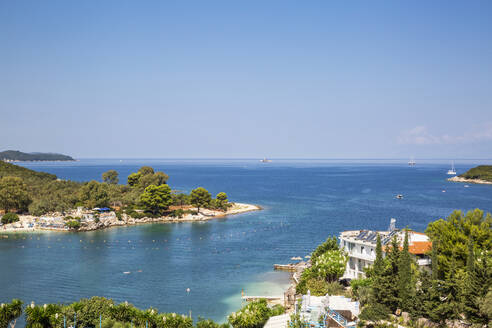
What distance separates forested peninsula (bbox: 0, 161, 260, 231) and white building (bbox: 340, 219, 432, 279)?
52.6m

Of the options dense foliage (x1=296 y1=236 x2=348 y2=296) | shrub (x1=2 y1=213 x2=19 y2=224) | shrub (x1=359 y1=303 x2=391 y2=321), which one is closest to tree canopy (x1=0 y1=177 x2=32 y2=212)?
shrub (x1=2 y1=213 x2=19 y2=224)

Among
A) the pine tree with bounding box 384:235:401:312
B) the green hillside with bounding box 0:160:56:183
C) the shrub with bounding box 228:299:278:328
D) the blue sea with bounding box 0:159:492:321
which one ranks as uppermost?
the green hillside with bounding box 0:160:56:183

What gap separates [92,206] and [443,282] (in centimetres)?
7671

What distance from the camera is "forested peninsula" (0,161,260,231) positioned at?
80188 millimetres

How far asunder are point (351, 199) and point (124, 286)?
9442 centimetres

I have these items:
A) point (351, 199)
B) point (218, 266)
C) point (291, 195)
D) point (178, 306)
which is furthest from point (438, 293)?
point (291, 195)

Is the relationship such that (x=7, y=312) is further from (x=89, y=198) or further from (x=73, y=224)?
(x=89, y=198)

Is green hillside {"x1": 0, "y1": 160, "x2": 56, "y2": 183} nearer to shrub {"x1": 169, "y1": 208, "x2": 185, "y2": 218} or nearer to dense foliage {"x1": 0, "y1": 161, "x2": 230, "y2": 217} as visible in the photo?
dense foliage {"x1": 0, "y1": 161, "x2": 230, "y2": 217}

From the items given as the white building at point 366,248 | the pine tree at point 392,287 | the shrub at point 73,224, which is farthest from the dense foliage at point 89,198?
the pine tree at point 392,287

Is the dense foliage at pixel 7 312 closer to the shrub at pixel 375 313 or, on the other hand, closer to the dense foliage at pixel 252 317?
the dense foliage at pixel 252 317

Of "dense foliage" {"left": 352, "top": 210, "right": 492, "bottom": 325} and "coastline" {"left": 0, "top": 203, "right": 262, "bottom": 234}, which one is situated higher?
"dense foliage" {"left": 352, "top": 210, "right": 492, "bottom": 325}

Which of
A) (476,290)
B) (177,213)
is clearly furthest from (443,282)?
(177,213)

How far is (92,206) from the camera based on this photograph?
8775 cm

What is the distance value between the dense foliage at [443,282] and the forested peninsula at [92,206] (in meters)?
61.6
